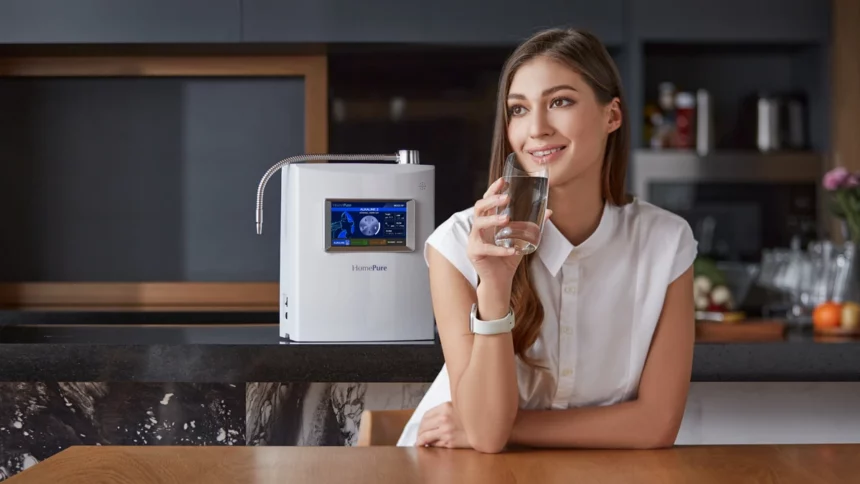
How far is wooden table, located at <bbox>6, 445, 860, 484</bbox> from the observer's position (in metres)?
1.18

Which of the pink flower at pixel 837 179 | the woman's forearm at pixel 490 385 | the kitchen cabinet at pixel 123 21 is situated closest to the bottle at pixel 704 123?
the pink flower at pixel 837 179

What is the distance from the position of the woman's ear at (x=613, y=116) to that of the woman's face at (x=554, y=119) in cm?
2

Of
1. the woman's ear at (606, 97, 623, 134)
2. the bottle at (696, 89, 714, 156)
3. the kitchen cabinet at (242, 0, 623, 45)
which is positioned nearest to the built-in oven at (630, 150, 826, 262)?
the bottle at (696, 89, 714, 156)

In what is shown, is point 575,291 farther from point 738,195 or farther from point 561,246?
point 738,195

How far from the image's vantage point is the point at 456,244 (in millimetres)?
1531

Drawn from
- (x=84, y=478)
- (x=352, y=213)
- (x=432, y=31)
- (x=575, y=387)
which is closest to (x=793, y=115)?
(x=432, y=31)

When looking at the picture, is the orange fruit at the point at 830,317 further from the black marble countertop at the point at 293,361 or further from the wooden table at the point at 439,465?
the wooden table at the point at 439,465

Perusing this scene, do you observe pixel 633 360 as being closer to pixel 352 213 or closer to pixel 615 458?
pixel 615 458

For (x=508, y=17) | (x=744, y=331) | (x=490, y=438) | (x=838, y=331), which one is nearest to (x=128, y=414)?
(x=490, y=438)

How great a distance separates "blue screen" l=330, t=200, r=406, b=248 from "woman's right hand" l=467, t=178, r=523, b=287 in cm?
65

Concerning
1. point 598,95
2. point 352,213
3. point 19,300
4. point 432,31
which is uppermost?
point 432,31

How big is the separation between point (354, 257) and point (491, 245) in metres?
0.73

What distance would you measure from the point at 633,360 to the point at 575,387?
95mm

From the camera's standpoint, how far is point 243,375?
1.84 m
